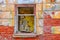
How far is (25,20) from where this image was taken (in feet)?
29.2

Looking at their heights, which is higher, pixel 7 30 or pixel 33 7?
pixel 33 7

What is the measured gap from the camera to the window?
8828 millimetres

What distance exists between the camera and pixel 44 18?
872 centimetres

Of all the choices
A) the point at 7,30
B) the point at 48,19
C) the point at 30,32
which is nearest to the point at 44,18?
the point at 48,19

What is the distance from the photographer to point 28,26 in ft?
29.2

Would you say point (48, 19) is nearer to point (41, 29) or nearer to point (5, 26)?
point (41, 29)

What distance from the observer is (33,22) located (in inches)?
349

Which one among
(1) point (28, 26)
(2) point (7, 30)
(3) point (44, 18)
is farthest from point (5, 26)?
(3) point (44, 18)

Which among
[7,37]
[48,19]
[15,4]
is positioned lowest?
[7,37]

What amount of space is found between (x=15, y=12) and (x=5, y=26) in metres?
0.62

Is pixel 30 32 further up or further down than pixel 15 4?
further down

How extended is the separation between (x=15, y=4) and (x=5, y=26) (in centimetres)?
88

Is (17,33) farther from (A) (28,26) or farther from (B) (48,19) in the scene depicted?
(B) (48,19)

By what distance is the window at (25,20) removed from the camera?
8828 millimetres
